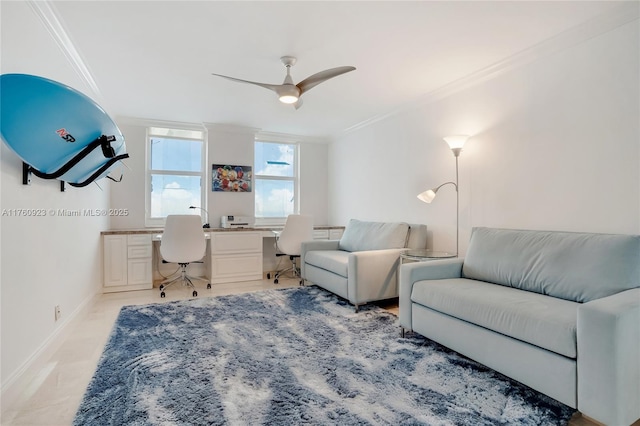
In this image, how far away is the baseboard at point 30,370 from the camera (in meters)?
Answer: 1.68

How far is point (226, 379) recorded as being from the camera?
1.94 m

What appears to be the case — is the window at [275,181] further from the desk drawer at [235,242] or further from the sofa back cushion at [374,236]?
the sofa back cushion at [374,236]

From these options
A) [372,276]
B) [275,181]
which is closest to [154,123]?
[275,181]

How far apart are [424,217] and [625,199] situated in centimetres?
183

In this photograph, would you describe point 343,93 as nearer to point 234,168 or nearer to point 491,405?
point 234,168

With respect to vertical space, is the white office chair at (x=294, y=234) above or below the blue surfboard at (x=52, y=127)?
below

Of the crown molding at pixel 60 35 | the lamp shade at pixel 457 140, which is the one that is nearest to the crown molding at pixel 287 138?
the crown molding at pixel 60 35

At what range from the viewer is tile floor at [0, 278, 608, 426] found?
1.62 metres

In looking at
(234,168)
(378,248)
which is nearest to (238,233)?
(234,168)

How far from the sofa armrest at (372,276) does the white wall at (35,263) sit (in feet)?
7.85

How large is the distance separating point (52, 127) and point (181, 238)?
2.29 m

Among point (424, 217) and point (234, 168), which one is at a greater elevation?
point (234, 168)

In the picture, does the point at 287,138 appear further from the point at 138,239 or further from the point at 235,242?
the point at 138,239

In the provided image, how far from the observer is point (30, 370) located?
6.38ft
